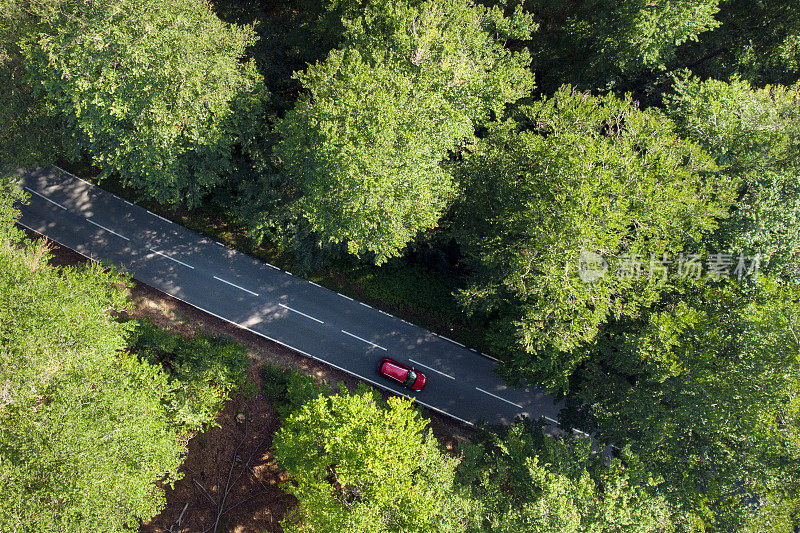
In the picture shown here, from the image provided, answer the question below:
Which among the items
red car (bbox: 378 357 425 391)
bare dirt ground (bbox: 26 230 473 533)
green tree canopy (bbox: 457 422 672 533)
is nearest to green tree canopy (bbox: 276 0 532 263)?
red car (bbox: 378 357 425 391)

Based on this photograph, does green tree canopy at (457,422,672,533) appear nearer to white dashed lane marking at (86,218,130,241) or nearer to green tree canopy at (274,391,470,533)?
green tree canopy at (274,391,470,533)

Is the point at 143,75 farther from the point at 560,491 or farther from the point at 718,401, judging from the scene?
the point at 718,401

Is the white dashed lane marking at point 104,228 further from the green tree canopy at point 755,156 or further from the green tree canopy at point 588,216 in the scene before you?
the green tree canopy at point 755,156

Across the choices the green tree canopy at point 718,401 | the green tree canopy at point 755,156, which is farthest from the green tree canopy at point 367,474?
the green tree canopy at point 755,156

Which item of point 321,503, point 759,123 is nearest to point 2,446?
point 321,503

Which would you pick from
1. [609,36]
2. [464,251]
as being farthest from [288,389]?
[609,36]

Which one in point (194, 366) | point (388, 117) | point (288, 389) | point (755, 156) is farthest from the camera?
point (288, 389)
